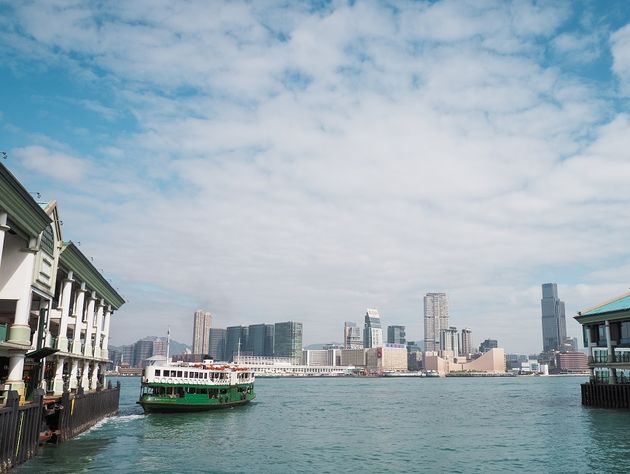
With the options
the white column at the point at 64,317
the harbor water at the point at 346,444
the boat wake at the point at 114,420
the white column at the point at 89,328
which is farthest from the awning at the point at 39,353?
the white column at the point at 89,328

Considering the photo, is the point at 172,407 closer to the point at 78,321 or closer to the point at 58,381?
the point at 78,321

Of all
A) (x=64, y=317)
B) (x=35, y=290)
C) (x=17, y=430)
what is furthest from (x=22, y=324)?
(x=64, y=317)

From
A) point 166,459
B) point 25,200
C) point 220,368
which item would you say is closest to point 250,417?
point 220,368

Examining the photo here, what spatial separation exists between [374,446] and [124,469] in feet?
79.6

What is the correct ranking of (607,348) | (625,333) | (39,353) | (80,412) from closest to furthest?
(39,353), (80,412), (625,333), (607,348)

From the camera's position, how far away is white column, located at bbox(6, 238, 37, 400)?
38.1 metres

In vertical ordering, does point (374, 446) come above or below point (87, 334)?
below

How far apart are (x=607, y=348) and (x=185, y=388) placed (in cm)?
6209

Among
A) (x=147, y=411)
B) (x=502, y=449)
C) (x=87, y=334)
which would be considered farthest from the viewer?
(x=147, y=411)

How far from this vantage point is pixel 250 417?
83.2m

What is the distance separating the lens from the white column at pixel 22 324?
3806cm

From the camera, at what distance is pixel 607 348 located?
84.0m

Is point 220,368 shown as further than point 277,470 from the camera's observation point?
Yes

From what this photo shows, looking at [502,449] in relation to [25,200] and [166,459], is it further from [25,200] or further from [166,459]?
[25,200]
